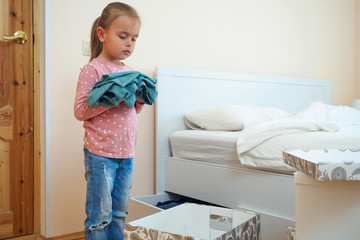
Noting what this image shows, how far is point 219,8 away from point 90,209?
176 cm

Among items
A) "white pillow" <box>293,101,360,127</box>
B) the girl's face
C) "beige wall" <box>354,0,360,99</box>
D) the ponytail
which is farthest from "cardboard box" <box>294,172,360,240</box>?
"beige wall" <box>354,0,360,99</box>

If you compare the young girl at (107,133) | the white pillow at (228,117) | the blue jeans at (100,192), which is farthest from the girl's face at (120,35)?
the white pillow at (228,117)

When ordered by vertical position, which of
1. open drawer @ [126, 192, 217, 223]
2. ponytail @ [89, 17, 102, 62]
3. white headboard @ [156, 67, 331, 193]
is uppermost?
ponytail @ [89, 17, 102, 62]

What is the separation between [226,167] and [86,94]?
799mm

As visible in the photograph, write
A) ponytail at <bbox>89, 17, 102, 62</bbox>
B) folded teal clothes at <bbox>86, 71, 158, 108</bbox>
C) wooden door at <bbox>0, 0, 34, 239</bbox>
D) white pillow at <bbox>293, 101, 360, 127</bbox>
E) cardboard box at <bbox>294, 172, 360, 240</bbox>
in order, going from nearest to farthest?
cardboard box at <bbox>294, 172, 360, 240</bbox>
folded teal clothes at <bbox>86, 71, 158, 108</bbox>
ponytail at <bbox>89, 17, 102, 62</bbox>
wooden door at <bbox>0, 0, 34, 239</bbox>
white pillow at <bbox>293, 101, 360, 127</bbox>

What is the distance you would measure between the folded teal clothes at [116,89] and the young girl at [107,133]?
0.05m


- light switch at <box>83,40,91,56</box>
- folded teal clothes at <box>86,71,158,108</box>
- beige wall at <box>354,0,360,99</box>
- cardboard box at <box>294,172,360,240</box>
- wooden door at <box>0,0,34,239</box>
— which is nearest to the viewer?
cardboard box at <box>294,172,360,240</box>

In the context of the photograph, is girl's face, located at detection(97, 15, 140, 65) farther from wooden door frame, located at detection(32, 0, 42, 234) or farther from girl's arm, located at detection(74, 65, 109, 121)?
wooden door frame, located at detection(32, 0, 42, 234)

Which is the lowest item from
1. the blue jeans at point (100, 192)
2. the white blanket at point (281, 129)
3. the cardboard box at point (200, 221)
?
the cardboard box at point (200, 221)

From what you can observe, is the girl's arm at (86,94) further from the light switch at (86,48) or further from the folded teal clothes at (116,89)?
the light switch at (86,48)

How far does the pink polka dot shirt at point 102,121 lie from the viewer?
1.25 metres

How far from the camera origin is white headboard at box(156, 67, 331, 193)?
2.09 meters

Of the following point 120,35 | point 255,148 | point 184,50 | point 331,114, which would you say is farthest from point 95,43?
point 331,114

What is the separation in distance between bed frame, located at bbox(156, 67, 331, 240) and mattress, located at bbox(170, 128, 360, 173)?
0.04 metres
